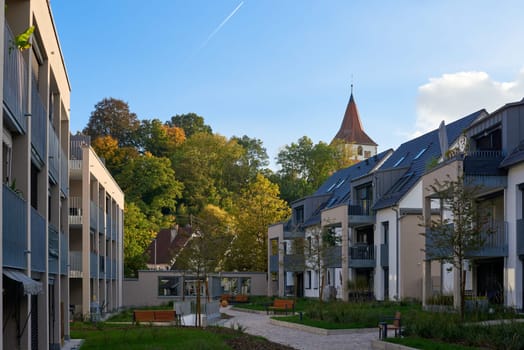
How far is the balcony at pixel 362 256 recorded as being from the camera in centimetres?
4503

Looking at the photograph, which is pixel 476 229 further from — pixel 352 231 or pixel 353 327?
pixel 352 231

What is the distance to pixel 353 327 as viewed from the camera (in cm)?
2691

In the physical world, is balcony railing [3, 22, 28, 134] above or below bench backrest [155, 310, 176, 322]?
above

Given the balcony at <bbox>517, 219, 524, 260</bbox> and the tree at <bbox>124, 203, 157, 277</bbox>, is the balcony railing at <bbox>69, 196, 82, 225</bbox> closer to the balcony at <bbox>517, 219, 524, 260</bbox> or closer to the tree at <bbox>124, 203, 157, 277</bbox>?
the balcony at <bbox>517, 219, 524, 260</bbox>

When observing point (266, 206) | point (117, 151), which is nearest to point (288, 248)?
point (266, 206)

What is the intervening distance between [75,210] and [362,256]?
1651cm

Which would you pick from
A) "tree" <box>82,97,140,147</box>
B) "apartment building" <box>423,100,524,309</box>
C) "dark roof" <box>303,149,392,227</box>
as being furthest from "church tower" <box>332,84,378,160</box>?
"apartment building" <box>423,100,524,309</box>

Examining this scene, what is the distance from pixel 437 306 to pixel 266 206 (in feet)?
133

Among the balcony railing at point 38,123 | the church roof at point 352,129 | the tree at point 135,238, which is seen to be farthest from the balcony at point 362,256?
the church roof at point 352,129

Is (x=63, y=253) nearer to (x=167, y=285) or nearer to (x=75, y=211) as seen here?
(x=75, y=211)

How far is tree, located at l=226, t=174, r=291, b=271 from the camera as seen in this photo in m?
67.6

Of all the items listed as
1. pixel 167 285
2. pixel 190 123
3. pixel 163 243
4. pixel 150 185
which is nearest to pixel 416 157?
pixel 167 285

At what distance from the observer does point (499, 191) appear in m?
30.8

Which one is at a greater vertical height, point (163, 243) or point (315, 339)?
point (163, 243)
